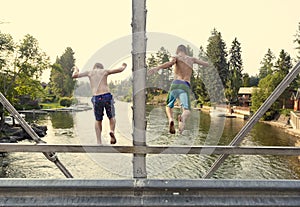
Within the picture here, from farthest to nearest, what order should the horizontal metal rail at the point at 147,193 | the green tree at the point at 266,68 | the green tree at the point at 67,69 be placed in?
the green tree at the point at 266,68 → the green tree at the point at 67,69 → the horizontal metal rail at the point at 147,193

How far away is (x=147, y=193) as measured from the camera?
187cm

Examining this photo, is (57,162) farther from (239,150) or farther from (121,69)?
(239,150)

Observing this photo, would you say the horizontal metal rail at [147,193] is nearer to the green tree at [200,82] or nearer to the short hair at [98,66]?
the green tree at [200,82]

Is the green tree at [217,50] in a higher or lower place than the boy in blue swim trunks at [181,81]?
higher

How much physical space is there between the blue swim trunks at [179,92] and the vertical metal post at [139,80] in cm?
70

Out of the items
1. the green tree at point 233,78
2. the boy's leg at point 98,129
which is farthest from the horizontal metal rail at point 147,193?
the green tree at point 233,78

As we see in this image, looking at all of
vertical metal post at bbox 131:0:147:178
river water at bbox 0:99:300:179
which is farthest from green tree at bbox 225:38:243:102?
vertical metal post at bbox 131:0:147:178

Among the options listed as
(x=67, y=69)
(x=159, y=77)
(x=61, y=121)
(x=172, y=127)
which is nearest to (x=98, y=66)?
(x=159, y=77)

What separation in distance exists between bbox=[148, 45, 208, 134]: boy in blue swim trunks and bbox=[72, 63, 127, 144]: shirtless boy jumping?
18.8 inches

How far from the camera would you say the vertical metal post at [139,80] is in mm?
1932

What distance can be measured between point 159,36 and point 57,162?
1.18 m

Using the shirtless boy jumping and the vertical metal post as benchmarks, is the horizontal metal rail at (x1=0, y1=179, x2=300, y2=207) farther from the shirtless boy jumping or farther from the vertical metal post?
the shirtless boy jumping

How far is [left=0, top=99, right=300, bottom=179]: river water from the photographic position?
2680 millimetres

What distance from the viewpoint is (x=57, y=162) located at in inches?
86.3
